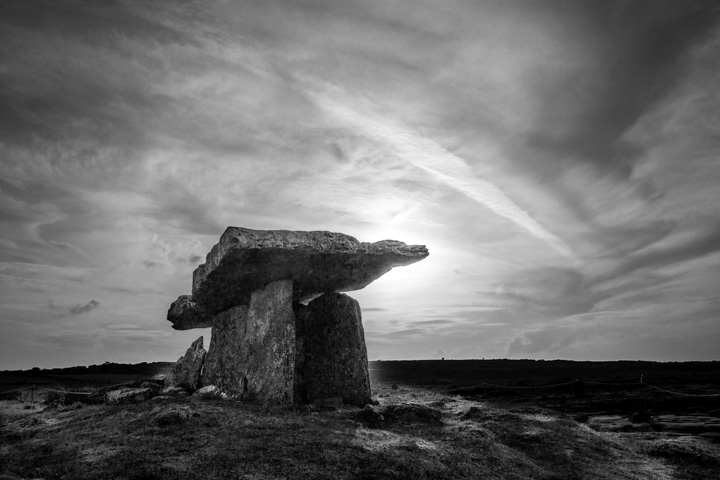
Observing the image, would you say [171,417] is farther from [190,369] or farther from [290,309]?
[190,369]

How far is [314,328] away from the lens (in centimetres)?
1373

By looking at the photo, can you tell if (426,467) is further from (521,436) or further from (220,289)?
(220,289)

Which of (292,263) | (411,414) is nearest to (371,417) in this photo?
(411,414)

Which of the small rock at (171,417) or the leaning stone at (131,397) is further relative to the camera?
the leaning stone at (131,397)

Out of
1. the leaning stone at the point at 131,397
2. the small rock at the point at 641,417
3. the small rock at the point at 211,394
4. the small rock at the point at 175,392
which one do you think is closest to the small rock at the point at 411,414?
the small rock at the point at 211,394

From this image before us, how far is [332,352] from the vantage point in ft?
43.7

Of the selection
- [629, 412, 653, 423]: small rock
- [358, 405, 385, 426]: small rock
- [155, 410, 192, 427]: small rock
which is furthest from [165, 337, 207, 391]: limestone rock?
[629, 412, 653, 423]: small rock

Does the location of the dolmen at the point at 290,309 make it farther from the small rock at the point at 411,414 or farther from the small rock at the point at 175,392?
the small rock at the point at 411,414

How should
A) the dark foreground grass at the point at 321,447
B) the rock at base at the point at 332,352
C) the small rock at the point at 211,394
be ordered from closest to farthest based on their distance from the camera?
the dark foreground grass at the point at 321,447 < the small rock at the point at 211,394 < the rock at base at the point at 332,352

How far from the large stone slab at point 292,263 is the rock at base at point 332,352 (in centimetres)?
73

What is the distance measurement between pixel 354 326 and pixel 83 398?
27.8 feet

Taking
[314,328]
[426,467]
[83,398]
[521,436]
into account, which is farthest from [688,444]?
[83,398]

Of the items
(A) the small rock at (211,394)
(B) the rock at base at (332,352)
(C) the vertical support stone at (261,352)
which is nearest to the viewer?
(C) the vertical support stone at (261,352)

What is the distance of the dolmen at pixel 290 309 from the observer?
38.8ft
